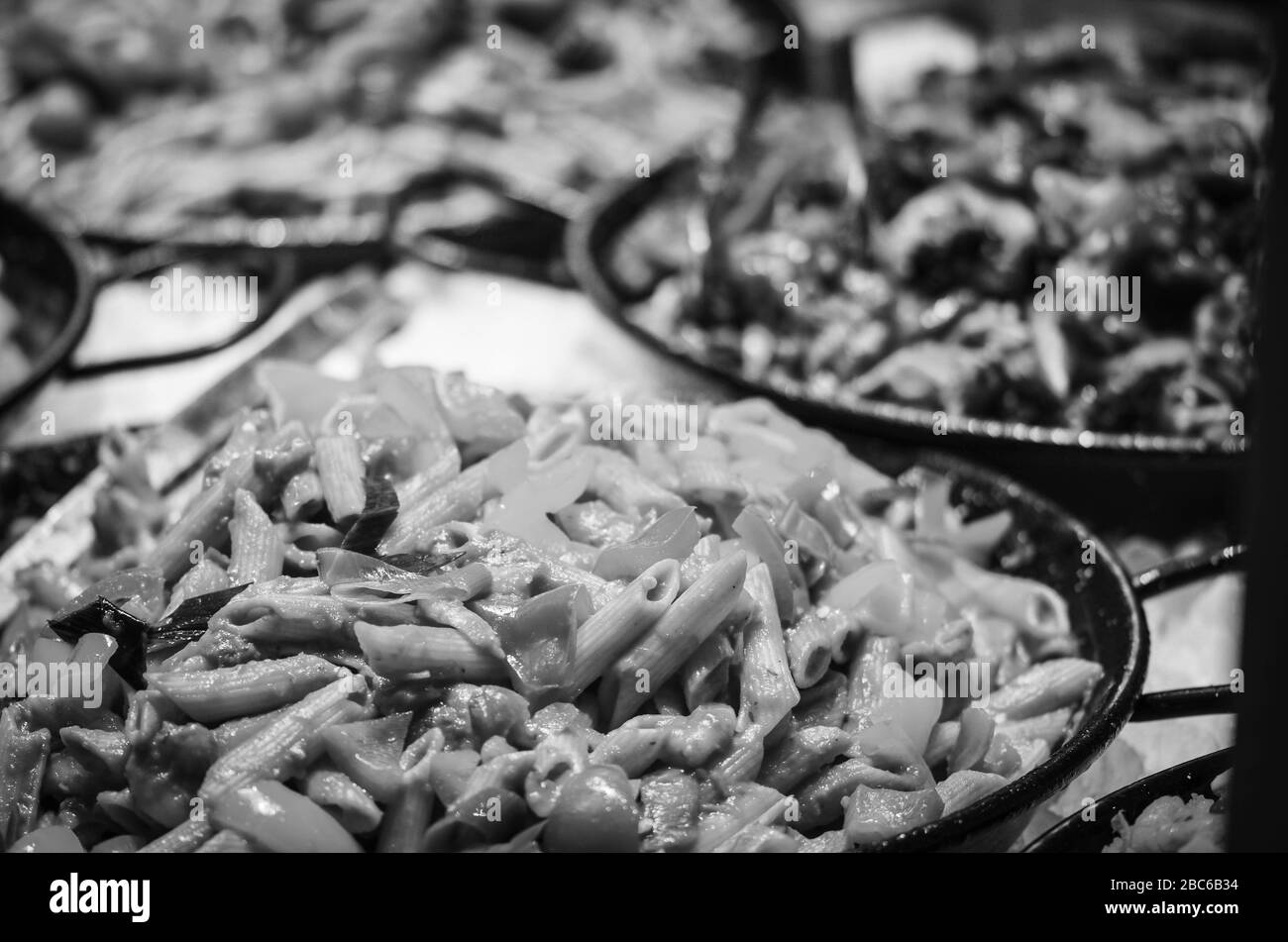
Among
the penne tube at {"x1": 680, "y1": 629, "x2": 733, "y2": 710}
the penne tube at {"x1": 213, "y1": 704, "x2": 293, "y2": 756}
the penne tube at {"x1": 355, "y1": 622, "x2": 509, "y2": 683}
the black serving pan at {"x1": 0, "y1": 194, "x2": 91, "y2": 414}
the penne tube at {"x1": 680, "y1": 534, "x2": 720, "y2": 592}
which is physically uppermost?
the black serving pan at {"x1": 0, "y1": 194, "x2": 91, "y2": 414}

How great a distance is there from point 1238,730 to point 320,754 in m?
1.10

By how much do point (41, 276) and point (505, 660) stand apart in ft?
8.09

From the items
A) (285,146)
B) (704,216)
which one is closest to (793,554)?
(704,216)

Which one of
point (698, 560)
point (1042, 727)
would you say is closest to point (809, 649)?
point (698, 560)

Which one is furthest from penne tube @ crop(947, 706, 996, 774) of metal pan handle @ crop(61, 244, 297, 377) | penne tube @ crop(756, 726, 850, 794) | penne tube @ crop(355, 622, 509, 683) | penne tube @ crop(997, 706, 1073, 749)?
metal pan handle @ crop(61, 244, 297, 377)

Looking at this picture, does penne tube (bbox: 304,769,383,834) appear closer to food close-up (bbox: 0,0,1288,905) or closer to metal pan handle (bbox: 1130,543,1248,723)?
food close-up (bbox: 0,0,1288,905)

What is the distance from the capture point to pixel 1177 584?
2.19 metres

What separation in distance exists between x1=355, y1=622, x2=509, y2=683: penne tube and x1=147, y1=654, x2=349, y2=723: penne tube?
0.09 m

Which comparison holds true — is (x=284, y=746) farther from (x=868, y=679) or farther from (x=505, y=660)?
(x=868, y=679)

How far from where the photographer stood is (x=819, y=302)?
346cm

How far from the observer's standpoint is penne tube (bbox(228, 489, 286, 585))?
1852 mm

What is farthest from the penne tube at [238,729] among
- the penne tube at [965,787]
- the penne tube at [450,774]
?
the penne tube at [965,787]

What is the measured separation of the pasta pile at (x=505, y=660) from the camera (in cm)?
158

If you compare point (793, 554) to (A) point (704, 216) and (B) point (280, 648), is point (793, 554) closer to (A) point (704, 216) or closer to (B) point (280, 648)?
(B) point (280, 648)
